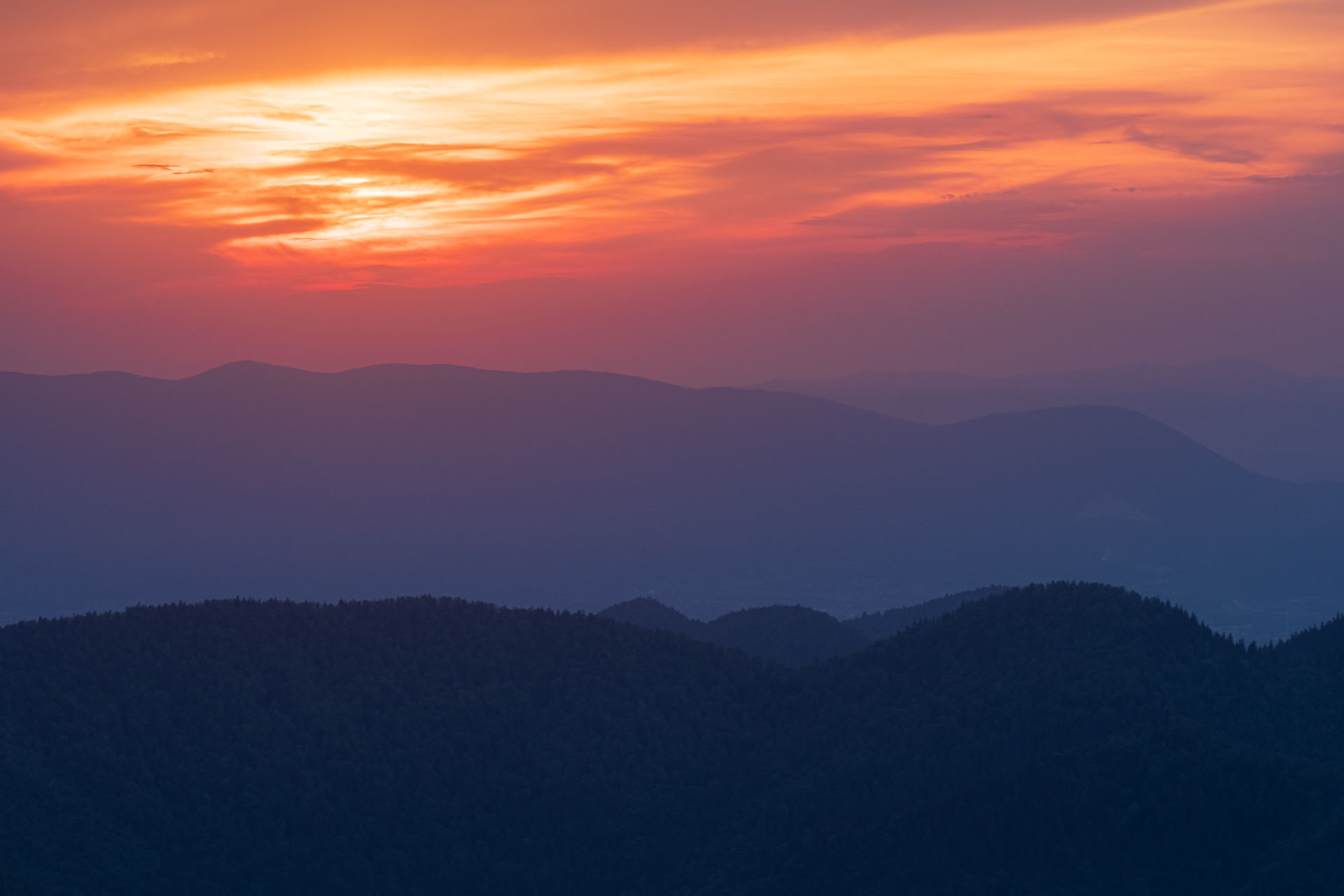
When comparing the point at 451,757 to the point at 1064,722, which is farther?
the point at 451,757

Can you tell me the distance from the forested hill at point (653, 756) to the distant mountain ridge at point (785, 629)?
22526 millimetres

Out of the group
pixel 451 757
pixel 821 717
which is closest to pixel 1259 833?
pixel 821 717

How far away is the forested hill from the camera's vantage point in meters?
79.9

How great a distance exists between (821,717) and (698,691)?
437 inches

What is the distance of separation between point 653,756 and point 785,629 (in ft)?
161

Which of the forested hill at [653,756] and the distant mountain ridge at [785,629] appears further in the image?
the distant mountain ridge at [785,629]

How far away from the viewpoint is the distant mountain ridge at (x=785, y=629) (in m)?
145

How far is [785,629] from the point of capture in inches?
6029

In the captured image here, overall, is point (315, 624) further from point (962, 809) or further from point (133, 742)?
point (962, 809)

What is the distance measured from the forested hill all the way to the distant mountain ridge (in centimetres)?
2253

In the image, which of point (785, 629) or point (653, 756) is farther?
point (785, 629)

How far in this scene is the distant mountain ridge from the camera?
14488 centimetres

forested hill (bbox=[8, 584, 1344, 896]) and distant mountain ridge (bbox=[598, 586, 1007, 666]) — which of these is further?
distant mountain ridge (bbox=[598, 586, 1007, 666])

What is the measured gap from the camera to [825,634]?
492 feet
